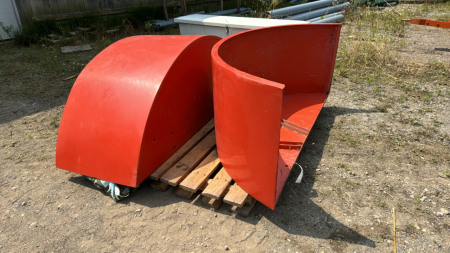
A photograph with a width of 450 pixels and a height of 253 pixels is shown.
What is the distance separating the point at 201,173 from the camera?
3.05 m

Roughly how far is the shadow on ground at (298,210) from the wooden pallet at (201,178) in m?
0.08

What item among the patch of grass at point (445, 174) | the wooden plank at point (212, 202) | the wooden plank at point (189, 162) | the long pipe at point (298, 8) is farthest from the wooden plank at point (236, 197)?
Answer: the long pipe at point (298, 8)

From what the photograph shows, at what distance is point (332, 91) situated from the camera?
17.2ft

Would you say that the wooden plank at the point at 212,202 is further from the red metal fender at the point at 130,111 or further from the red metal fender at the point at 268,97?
the red metal fender at the point at 130,111

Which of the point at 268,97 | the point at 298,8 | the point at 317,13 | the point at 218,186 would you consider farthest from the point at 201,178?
the point at 317,13

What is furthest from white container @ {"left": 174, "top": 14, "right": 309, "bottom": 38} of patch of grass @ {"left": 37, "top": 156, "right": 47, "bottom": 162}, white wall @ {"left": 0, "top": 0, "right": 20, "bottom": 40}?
white wall @ {"left": 0, "top": 0, "right": 20, "bottom": 40}

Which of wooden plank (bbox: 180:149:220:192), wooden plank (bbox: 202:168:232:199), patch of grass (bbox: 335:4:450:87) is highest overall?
patch of grass (bbox: 335:4:450:87)

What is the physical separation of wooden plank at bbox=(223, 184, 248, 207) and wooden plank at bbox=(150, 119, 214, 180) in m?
0.70

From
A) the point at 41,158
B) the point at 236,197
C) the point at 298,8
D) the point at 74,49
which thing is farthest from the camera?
the point at 298,8

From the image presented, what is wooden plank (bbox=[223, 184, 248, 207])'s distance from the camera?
8.77 ft

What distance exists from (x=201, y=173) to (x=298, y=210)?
95 cm

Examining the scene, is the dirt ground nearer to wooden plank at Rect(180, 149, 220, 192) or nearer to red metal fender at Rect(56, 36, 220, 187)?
wooden plank at Rect(180, 149, 220, 192)

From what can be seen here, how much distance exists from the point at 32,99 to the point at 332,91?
486 cm

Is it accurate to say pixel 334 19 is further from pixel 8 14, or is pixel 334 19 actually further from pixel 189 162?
pixel 8 14
